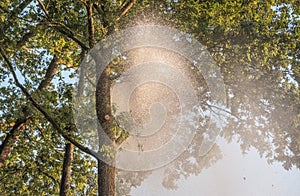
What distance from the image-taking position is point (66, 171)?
61.9 ft

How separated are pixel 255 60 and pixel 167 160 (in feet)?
16.8

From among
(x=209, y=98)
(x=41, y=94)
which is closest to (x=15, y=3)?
(x=41, y=94)

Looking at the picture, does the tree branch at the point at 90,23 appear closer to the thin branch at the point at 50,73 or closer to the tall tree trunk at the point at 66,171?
the tall tree trunk at the point at 66,171

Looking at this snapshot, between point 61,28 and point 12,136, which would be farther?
point 12,136

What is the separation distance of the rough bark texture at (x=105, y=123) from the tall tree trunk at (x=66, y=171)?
4.63 m

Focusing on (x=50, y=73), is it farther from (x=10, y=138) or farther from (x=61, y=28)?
(x=61, y=28)

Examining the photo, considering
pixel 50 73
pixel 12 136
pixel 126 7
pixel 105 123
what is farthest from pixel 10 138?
pixel 126 7

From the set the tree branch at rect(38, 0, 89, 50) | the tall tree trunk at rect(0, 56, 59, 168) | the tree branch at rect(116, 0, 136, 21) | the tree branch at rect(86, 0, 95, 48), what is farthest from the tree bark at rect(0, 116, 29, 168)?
the tree branch at rect(116, 0, 136, 21)

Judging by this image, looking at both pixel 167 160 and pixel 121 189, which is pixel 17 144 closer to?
pixel 121 189

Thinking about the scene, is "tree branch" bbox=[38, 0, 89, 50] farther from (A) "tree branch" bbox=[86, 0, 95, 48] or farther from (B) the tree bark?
(B) the tree bark

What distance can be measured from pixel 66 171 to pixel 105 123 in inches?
213

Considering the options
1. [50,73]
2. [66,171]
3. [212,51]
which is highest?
[50,73]

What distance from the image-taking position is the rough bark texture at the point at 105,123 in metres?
13.7

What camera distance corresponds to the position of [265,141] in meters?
17.2
